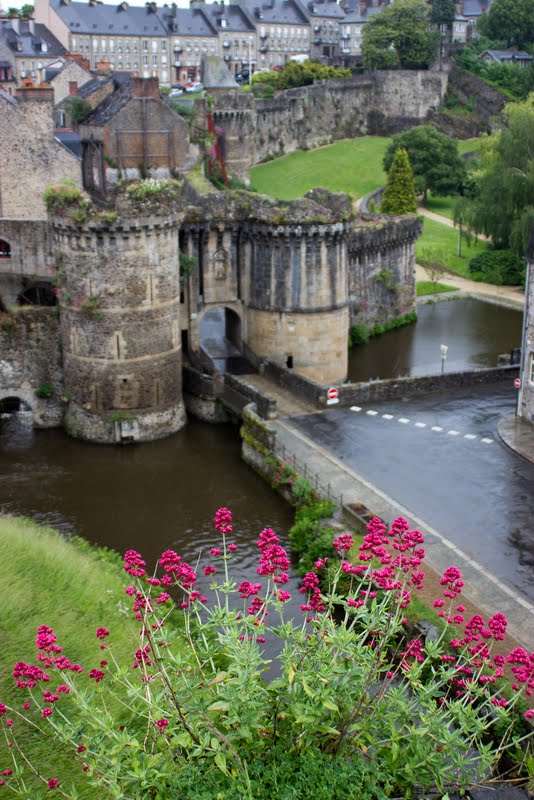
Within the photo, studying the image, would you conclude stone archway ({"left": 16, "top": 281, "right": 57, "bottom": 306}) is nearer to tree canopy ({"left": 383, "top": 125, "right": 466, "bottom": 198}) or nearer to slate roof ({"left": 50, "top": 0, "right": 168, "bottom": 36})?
tree canopy ({"left": 383, "top": 125, "right": 466, "bottom": 198})

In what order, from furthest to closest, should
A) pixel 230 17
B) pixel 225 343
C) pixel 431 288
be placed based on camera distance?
1. pixel 230 17
2. pixel 431 288
3. pixel 225 343

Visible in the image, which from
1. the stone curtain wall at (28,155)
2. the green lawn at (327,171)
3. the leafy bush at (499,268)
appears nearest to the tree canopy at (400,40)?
the green lawn at (327,171)

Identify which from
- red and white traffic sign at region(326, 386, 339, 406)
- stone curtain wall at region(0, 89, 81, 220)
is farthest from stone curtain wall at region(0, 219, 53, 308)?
red and white traffic sign at region(326, 386, 339, 406)

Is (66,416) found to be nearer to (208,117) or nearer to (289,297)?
(289,297)

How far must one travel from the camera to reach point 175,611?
74.2 feet

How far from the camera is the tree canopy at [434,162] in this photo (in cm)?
7344

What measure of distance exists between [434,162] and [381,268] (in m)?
28.2

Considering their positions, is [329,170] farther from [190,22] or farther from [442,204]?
[190,22]

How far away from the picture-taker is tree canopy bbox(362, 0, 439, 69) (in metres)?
96.3

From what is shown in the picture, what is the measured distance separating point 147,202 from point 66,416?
308 inches

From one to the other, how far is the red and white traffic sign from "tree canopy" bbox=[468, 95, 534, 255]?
2528 cm

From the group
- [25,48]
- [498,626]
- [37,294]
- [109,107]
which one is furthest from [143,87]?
[25,48]

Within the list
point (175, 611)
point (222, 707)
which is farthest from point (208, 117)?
point (222, 707)

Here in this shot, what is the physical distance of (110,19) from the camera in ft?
342
